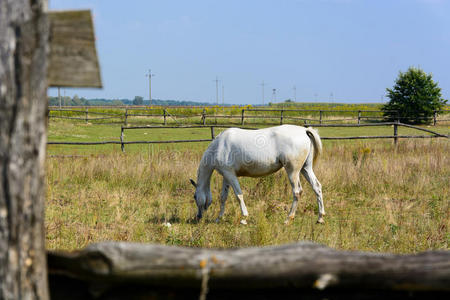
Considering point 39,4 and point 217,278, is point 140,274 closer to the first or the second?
point 217,278

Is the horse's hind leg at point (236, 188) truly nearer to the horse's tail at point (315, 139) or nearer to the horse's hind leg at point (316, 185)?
the horse's hind leg at point (316, 185)

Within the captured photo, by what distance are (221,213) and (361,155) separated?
5256 mm

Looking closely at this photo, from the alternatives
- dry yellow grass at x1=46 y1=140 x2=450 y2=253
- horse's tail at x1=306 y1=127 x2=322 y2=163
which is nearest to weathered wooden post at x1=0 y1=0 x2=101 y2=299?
dry yellow grass at x1=46 y1=140 x2=450 y2=253

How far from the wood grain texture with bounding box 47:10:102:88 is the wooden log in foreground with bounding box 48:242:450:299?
2.26 feet

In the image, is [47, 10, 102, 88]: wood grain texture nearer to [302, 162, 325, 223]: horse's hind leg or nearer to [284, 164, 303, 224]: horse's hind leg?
[284, 164, 303, 224]: horse's hind leg

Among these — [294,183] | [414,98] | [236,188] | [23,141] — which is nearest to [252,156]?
[236,188]

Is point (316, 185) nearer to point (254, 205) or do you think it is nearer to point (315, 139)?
point (315, 139)

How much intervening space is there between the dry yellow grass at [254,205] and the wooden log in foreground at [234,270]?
3.16 metres

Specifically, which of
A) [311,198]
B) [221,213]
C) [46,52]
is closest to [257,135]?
[221,213]

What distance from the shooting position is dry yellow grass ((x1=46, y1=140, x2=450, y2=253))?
17.6 ft

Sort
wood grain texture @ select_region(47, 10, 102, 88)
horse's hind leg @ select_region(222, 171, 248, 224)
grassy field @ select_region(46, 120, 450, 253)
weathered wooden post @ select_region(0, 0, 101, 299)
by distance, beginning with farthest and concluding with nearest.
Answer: horse's hind leg @ select_region(222, 171, 248, 224) < grassy field @ select_region(46, 120, 450, 253) < wood grain texture @ select_region(47, 10, 102, 88) < weathered wooden post @ select_region(0, 0, 101, 299)

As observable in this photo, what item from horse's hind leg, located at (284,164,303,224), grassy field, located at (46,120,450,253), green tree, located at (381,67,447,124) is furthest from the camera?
green tree, located at (381,67,447,124)

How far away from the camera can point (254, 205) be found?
769cm

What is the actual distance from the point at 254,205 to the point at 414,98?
29.8 m
